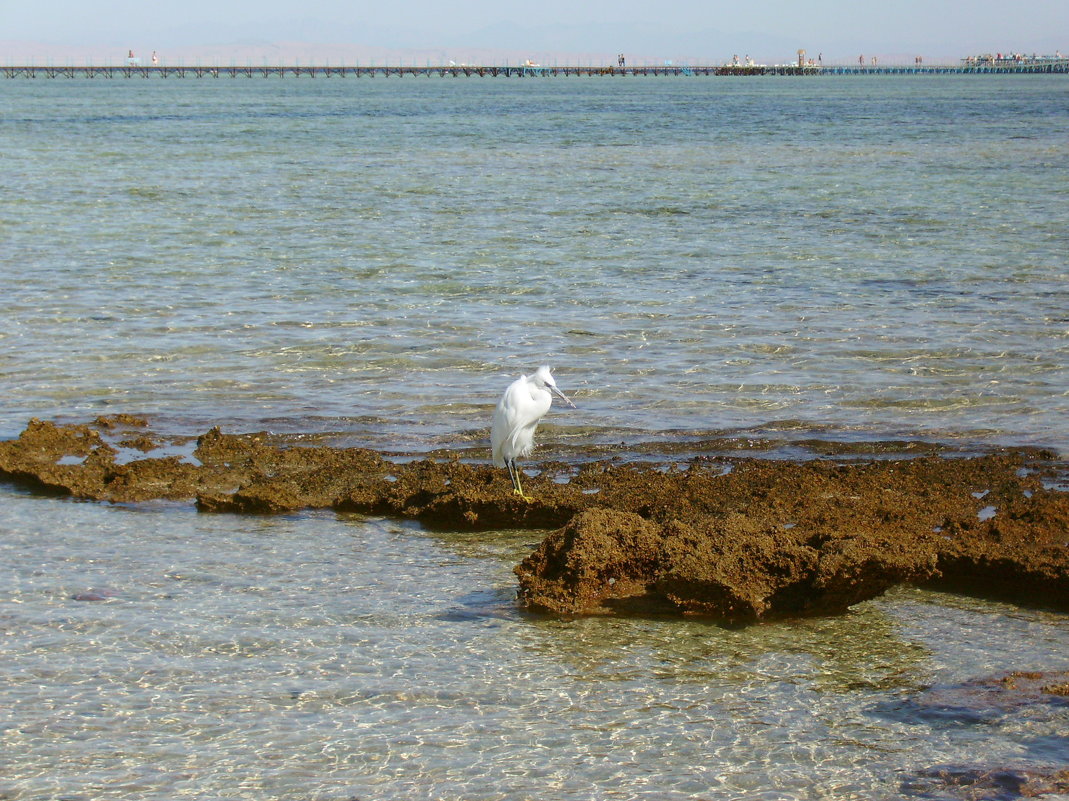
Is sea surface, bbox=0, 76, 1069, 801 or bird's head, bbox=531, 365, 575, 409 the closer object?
sea surface, bbox=0, 76, 1069, 801

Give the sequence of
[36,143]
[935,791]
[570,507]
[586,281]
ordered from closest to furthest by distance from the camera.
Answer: [935,791] < [570,507] < [586,281] < [36,143]

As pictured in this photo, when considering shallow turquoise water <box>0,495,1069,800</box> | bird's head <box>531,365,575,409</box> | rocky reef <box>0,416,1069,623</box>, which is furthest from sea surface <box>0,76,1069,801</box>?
bird's head <box>531,365,575,409</box>

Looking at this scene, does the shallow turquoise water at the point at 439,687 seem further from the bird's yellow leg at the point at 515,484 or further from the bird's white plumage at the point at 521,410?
the bird's white plumage at the point at 521,410

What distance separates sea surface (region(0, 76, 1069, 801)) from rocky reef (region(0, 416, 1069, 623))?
7.6 inches

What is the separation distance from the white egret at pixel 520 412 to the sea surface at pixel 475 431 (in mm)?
605

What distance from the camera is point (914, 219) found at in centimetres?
2208

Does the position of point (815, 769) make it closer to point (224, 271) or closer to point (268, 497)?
point (268, 497)

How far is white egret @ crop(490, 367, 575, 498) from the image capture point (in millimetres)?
7484

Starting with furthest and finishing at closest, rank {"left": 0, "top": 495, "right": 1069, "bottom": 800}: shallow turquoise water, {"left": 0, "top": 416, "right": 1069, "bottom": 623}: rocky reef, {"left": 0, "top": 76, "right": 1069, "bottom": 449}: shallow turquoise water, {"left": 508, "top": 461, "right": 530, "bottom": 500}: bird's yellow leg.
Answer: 1. {"left": 0, "top": 76, "right": 1069, "bottom": 449}: shallow turquoise water
2. {"left": 508, "top": 461, "right": 530, "bottom": 500}: bird's yellow leg
3. {"left": 0, "top": 416, "right": 1069, "bottom": 623}: rocky reef
4. {"left": 0, "top": 495, "right": 1069, "bottom": 800}: shallow turquoise water

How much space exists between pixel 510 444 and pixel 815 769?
11.2 feet

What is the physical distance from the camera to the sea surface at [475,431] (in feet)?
15.6

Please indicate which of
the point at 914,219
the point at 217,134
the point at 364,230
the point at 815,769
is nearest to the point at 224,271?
the point at 364,230

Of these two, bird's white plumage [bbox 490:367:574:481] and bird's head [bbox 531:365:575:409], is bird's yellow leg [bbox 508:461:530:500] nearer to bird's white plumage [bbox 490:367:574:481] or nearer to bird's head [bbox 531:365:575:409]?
bird's white plumage [bbox 490:367:574:481]

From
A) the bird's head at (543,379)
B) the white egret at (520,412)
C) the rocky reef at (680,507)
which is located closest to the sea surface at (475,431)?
the rocky reef at (680,507)
